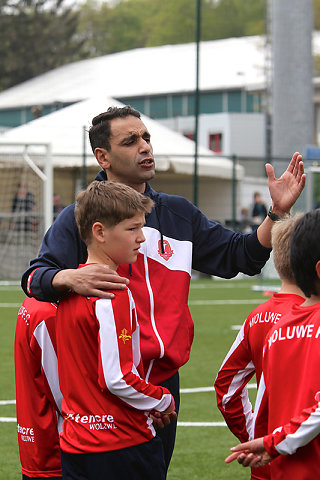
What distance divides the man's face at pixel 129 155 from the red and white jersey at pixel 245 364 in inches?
29.5

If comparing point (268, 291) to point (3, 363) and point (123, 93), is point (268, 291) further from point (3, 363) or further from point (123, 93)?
point (123, 93)

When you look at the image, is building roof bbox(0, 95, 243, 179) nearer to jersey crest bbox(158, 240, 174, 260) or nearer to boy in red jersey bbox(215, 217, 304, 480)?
jersey crest bbox(158, 240, 174, 260)

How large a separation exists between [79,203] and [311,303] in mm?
969

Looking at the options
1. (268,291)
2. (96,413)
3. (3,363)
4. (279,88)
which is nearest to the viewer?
→ (96,413)

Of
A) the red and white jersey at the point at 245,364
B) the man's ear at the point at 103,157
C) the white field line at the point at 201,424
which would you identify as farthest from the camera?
the white field line at the point at 201,424

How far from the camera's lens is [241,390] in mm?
4039

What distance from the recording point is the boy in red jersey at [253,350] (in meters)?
3.57

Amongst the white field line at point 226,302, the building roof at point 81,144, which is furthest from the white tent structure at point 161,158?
the white field line at point 226,302

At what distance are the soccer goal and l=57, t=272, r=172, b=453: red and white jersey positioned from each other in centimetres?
1547

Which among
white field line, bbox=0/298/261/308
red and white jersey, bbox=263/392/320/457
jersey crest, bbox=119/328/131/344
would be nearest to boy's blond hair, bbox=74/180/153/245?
jersey crest, bbox=119/328/131/344

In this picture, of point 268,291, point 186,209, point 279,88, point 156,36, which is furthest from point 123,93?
point 186,209

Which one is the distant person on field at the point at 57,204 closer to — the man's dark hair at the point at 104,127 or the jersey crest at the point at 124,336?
the man's dark hair at the point at 104,127

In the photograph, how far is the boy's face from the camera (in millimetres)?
3459

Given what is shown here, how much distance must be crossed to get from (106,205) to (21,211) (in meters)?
16.5
